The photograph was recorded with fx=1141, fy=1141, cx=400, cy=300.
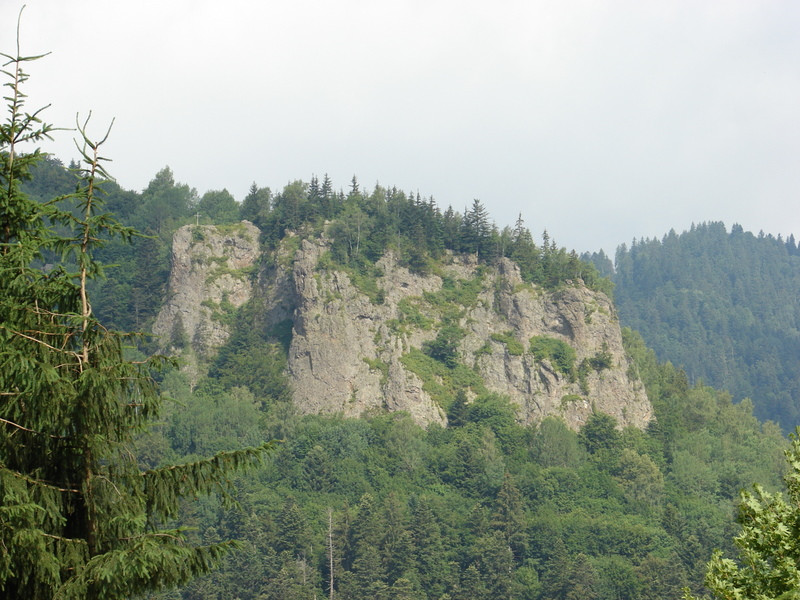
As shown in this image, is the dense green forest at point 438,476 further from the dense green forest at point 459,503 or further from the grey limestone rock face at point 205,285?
the grey limestone rock face at point 205,285

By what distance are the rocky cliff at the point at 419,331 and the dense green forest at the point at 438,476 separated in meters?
1.87

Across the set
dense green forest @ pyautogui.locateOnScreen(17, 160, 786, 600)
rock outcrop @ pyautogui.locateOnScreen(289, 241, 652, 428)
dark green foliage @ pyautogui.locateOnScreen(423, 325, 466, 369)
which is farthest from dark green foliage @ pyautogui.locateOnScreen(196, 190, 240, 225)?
dark green foliage @ pyautogui.locateOnScreen(423, 325, 466, 369)

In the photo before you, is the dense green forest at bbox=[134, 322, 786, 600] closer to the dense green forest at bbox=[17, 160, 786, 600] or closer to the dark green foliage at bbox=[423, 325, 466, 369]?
the dense green forest at bbox=[17, 160, 786, 600]

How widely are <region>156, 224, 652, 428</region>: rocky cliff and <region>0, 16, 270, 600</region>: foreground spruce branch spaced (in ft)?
294

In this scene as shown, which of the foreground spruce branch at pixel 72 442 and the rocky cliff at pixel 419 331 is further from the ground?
the rocky cliff at pixel 419 331

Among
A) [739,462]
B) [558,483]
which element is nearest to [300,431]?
[558,483]

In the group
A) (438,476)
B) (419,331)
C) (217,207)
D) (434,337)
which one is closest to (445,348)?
(434,337)

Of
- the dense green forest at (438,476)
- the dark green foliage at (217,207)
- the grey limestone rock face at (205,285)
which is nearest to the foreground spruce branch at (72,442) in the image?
the dense green forest at (438,476)

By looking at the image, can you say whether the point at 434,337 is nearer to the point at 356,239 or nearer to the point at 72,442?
the point at 356,239

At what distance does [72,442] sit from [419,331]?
9610 cm

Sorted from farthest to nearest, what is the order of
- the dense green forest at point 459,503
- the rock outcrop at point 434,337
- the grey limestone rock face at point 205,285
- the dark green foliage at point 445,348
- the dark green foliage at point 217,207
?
the dark green foliage at point 217,207 < the grey limestone rock face at point 205,285 < the dark green foliage at point 445,348 < the rock outcrop at point 434,337 < the dense green forest at point 459,503

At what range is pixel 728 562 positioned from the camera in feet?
54.6

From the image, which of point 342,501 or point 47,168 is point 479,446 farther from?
point 47,168

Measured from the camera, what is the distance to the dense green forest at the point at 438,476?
92.1 metres
